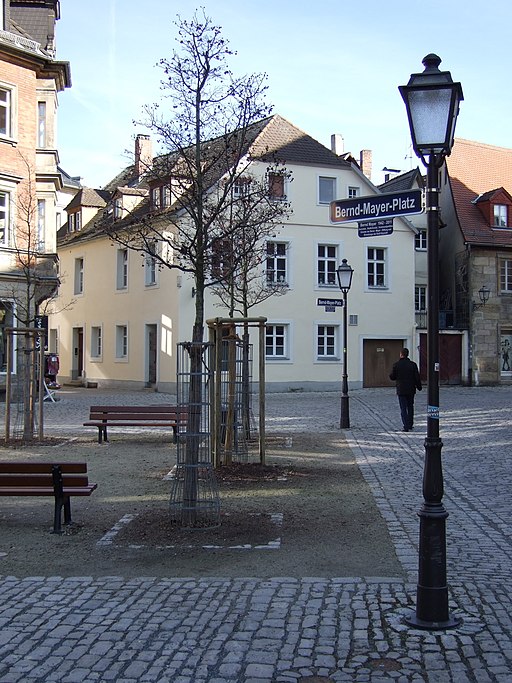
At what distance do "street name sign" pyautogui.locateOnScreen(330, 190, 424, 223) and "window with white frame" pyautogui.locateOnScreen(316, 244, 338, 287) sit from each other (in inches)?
1063

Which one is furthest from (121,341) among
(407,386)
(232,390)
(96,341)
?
(232,390)

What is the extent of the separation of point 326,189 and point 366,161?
11678 mm

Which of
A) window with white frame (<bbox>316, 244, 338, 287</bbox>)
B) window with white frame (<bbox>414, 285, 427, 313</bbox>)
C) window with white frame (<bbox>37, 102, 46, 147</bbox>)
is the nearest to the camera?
window with white frame (<bbox>37, 102, 46, 147</bbox>)

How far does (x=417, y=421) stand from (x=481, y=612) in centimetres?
1498

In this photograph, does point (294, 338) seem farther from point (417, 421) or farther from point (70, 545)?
point (70, 545)

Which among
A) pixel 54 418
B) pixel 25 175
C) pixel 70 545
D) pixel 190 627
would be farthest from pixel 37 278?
pixel 190 627

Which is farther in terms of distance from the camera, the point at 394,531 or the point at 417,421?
the point at 417,421

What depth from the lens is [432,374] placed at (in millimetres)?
5418

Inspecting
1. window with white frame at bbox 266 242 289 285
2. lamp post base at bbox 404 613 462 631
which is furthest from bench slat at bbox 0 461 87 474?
window with white frame at bbox 266 242 289 285

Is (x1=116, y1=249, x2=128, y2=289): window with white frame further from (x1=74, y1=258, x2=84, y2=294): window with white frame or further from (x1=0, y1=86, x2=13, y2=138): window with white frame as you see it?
(x1=0, y1=86, x2=13, y2=138): window with white frame

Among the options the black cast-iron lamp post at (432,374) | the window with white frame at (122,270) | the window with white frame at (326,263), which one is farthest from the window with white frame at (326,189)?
the black cast-iron lamp post at (432,374)

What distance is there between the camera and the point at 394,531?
7914 millimetres

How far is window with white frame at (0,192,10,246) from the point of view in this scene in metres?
25.5

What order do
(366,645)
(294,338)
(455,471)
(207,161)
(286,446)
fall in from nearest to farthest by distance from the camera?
(366,645) < (207,161) < (455,471) < (286,446) < (294,338)
